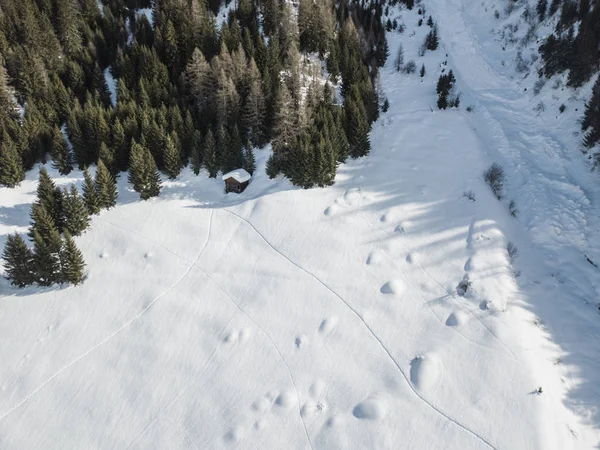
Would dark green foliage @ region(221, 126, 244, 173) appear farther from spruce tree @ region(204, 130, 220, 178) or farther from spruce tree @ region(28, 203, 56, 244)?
spruce tree @ region(28, 203, 56, 244)

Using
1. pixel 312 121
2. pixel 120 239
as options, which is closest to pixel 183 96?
pixel 312 121

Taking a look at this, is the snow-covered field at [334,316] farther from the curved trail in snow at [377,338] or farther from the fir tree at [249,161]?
the fir tree at [249,161]

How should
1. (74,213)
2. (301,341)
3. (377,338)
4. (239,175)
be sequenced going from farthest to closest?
(239,175) → (74,213) → (301,341) → (377,338)

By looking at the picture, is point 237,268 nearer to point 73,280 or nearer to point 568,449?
point 73,280

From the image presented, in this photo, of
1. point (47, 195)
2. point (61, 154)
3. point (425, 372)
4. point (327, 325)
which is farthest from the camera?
point (61, 154)

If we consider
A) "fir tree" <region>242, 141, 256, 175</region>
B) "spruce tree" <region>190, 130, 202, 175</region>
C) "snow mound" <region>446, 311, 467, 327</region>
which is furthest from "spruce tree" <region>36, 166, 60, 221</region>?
"snow mound" <region>446, 311, 467, 327</region>

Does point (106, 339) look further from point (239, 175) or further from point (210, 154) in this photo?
point (210, 154)

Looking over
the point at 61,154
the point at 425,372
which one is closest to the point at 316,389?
the point at 425,372
